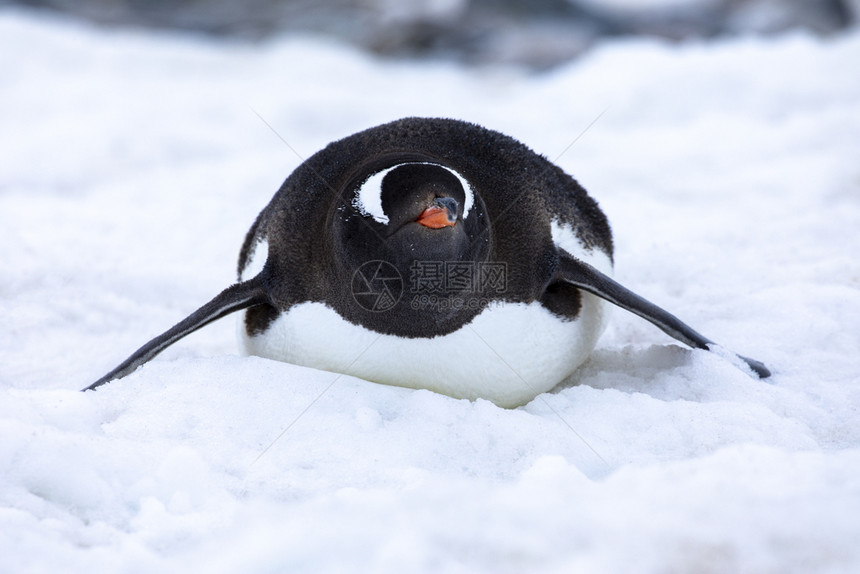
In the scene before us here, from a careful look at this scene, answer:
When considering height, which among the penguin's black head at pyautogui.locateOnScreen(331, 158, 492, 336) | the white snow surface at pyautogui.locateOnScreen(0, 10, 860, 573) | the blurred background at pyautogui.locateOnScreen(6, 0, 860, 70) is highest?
the penguin's black head at pyautogui.locateOnScreen(331, 158, 492, 336)

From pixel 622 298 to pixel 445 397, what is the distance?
0.58 meters

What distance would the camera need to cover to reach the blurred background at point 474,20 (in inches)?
338

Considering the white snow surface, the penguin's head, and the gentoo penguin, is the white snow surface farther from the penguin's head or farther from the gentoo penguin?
the penguin's head

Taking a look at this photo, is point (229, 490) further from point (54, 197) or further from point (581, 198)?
point (54, 197)

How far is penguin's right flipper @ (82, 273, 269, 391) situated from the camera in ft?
7.22

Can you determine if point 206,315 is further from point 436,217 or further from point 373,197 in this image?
point 436,217

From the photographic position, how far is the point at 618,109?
5734 millimetres

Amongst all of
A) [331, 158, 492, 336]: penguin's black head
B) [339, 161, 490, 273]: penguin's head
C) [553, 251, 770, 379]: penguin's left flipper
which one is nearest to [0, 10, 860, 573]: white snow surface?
[553, 251, 770, 379]: penguin's left flipper

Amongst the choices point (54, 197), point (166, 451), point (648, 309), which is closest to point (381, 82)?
point (54, 197)

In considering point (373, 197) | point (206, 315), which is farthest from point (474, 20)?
point (373, 197)

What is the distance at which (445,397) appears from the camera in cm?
197

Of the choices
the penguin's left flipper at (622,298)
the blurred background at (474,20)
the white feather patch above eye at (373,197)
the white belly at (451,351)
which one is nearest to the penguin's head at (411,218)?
the white feather patch above eye at (373,197)

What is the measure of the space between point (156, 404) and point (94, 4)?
862 cm

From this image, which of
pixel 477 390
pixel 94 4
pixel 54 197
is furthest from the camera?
pixel 94 4
